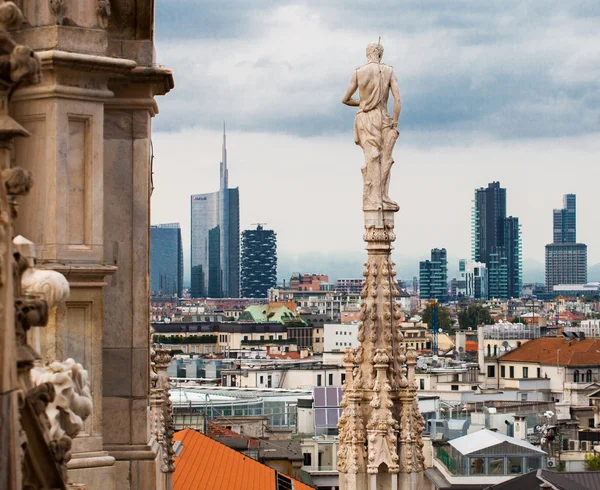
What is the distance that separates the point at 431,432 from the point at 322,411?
5.06 metres

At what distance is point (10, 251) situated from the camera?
4305 millimetres

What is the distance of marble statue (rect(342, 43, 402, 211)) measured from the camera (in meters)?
14.9

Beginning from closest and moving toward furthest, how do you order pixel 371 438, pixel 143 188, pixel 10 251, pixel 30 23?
pixel 10 251, pixel 30 23, pixel 143 188, pixel 371 438

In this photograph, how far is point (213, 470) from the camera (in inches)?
1236

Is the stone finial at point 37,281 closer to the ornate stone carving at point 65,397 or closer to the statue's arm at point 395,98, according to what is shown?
the ornate stone carving at point 65,397

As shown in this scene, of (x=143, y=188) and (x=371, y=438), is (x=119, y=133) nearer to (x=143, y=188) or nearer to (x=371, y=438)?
(x=143, y=188)

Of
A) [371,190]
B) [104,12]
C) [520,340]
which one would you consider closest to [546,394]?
[520,340]

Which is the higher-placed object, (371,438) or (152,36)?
(152,36)

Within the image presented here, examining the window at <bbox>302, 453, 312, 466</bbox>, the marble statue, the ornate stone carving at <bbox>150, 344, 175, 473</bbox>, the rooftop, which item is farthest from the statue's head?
the window at <bbox>302, 453, 312, 466</bbox>

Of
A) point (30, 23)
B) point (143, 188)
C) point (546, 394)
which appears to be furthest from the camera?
point (546, 394)

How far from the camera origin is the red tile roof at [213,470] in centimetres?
2809

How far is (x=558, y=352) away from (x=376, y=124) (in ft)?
341

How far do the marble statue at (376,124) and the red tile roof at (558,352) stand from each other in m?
99.6

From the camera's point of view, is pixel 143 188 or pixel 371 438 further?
pixel 371 438
